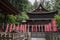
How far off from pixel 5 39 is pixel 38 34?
17077 mm

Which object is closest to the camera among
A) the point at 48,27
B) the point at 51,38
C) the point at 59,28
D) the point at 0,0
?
the point at 0,0

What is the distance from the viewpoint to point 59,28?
74.9ft

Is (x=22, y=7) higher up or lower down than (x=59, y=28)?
higher up

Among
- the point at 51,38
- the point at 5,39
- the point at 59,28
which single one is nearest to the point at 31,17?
the point at 59,28

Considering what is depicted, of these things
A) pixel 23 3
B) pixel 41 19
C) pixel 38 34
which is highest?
pixel 23 3

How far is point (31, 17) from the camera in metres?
31.1

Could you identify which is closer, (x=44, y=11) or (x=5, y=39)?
(x=5, y=39)

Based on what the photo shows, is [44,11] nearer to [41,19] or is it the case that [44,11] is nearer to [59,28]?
[41,19]

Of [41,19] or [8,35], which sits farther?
[41,19]

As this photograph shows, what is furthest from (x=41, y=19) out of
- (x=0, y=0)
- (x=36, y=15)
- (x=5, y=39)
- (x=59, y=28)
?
(x=5, y=39)

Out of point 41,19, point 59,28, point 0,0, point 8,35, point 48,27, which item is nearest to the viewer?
point 8,35

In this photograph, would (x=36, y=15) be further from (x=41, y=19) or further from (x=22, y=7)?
(x=22, y=7)

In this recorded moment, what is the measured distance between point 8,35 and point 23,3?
18210mm

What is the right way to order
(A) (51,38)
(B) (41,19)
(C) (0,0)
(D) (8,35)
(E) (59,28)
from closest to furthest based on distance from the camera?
(D) (8,35) < (C) (0,0) < (A) (51,38) < (E) (59,28) < (B) (41,19)
